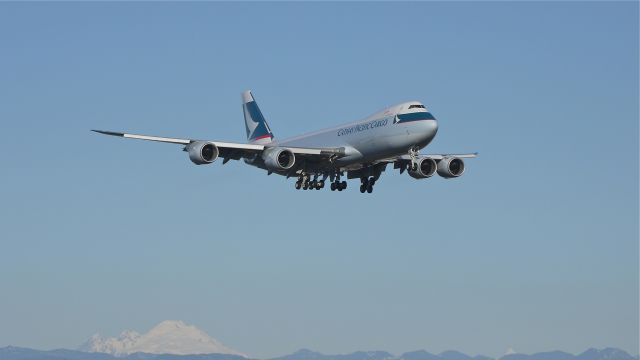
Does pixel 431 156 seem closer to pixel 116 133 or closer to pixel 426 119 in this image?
pixel 426 119

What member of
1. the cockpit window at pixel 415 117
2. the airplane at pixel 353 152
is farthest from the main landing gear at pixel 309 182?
the cockpit window at pixel 415 117

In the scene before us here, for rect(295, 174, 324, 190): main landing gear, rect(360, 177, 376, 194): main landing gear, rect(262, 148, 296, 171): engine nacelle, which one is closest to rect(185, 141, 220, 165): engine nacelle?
rect(262, 148, 296, 171): engine nacelle

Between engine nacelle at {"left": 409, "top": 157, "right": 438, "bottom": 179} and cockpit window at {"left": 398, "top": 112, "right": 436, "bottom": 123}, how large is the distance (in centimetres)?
853

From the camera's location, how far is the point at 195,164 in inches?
3588

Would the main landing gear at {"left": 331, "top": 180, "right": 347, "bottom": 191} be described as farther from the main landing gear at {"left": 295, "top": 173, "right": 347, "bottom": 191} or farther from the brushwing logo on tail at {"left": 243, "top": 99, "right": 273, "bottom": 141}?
the brushwing logo on tail at {"left": 243, "top": 99, "right": 273, "bottom": 141}

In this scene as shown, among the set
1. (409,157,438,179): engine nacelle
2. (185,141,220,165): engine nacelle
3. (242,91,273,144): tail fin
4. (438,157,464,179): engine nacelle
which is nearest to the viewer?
(185,141,220,165): engine nacelle

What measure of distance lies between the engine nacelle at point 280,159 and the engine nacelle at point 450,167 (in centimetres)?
1396

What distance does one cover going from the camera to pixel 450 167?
99.8 metres

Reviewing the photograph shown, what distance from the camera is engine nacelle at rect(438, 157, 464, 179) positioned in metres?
99.6

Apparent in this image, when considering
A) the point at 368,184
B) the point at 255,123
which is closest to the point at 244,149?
the point at 368,184

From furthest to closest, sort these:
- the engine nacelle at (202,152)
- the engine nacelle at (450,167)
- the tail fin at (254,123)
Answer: the tail fin at (254,123) < the engine nacelle at (450,167) < the engine nacelle at (202,152)

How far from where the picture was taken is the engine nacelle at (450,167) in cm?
9962

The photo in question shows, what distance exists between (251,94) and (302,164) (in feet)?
79.0

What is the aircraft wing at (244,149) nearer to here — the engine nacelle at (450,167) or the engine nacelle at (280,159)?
the engine nacelle at (280,159)
